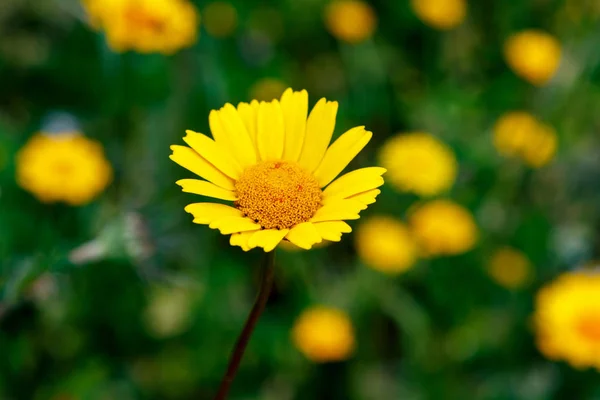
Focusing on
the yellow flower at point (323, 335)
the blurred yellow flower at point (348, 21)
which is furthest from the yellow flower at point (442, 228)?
the blurred yellow flower at point (348, 21)

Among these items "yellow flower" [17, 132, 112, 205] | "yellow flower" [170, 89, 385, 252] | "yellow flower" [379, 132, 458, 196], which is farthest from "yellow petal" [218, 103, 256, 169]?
"yellow flower" [379, 132, 458, 196]

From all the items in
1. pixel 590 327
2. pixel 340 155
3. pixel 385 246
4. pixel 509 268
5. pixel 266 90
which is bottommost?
pixel 590 327

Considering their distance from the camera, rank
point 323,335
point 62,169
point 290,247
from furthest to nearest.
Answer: point 290,247
point 323,335
point 62,169

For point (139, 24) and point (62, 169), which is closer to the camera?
point (62, 169)

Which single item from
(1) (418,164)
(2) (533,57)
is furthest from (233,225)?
(2) (533,57)

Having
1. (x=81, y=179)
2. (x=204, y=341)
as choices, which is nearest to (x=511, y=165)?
(x=204, y=341)

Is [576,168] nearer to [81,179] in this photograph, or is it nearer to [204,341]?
[204,341]

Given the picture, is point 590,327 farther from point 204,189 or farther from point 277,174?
point 204,189
